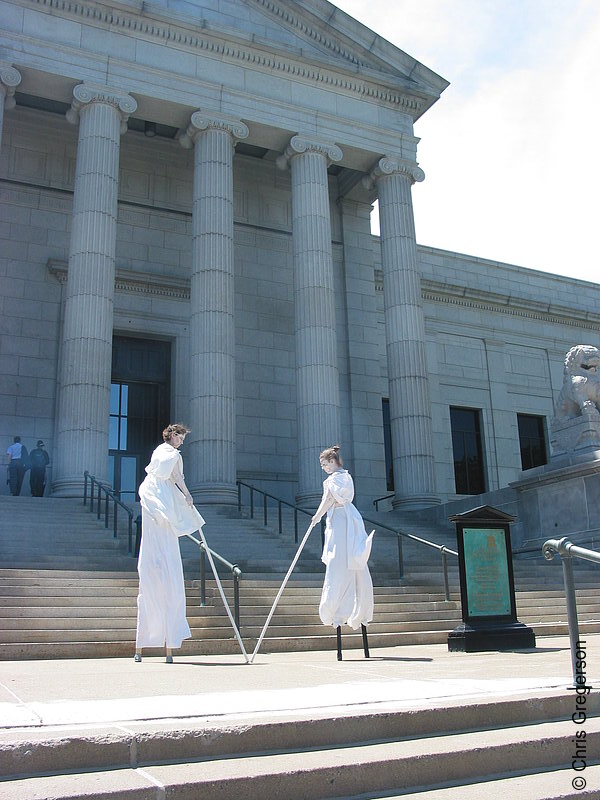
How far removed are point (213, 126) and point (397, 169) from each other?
6199 mm

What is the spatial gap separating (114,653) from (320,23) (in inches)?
835

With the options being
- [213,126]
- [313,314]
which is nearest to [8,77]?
[213,126]

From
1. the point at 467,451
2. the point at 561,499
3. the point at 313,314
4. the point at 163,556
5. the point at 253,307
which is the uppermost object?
the point at 253,307

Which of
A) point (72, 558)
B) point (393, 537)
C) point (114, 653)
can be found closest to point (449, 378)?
point (393, 537)

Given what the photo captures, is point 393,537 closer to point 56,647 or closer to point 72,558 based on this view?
point 72,558

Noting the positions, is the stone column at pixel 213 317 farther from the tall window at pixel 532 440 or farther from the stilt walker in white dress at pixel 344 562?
the tall window at pixel 532 440

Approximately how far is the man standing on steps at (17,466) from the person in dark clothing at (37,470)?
19 centimetres

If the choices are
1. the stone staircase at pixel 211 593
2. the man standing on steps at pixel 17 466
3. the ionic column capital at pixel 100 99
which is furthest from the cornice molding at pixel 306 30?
the stone staircase at pixel 211 593

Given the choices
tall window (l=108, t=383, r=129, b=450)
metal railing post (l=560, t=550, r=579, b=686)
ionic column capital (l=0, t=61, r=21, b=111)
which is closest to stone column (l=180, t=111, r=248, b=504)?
tall window (l=108, t=383, r=129, b=450)

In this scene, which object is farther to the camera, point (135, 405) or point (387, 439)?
point (387, 439)

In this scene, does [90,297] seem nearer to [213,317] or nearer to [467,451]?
[213,317]

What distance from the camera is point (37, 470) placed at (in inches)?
813

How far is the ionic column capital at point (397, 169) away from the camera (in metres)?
25.6

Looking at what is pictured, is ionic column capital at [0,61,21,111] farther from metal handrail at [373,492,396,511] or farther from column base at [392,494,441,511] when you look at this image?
metal handrail at [373,492,396,511]
